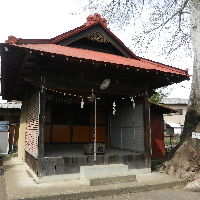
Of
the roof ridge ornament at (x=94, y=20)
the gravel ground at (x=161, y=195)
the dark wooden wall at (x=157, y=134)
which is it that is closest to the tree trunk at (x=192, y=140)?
the gravel ground at (x=161, y=195)

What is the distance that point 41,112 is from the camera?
256 inches

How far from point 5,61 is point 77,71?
223 cm

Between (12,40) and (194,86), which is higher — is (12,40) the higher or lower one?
the higher one

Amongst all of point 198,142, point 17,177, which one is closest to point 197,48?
point 198,142

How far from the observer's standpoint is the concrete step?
607 centimetres

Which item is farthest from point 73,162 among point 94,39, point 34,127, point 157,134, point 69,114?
point 157,134

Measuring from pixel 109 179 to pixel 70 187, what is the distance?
120 cm

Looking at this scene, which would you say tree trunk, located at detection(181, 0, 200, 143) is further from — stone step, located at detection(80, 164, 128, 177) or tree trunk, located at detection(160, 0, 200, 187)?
stone step, located at detection(80, 164, 128, 177)

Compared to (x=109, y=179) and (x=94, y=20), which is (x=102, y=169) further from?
(x=94, y=20)

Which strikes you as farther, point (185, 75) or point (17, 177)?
point (185, 75)

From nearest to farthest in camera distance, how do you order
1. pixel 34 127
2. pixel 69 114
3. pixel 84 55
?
pixel 84 55 → pixel 34 127 → pixel 69 114

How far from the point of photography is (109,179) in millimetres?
6223

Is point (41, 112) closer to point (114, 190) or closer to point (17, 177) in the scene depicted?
point (17, 177)

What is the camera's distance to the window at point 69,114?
1088 cm
